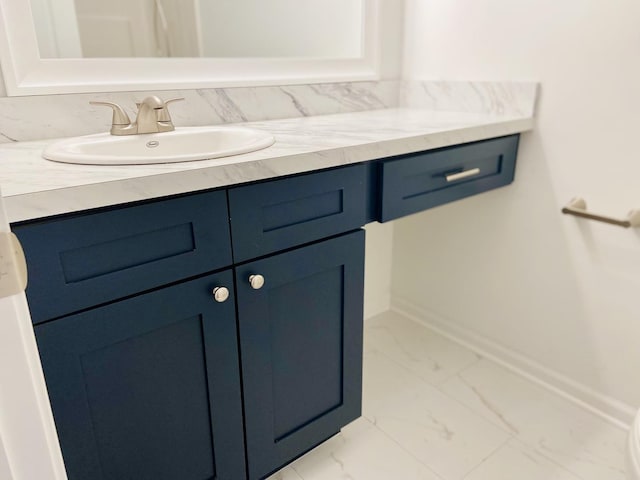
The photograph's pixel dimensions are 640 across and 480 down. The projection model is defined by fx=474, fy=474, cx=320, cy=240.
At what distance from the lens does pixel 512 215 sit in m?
1.58

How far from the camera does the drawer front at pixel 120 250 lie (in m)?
0.71

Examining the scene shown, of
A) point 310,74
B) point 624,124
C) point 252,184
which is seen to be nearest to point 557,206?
point 624,124

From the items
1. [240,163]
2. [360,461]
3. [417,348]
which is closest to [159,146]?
[240,163]

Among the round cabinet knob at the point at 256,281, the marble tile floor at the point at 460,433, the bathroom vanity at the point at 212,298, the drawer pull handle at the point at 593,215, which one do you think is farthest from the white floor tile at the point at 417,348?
the round cabinet knob at the point at 256,281

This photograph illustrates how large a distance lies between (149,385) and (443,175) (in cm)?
89

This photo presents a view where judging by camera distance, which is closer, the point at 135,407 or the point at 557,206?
the point at 135,407

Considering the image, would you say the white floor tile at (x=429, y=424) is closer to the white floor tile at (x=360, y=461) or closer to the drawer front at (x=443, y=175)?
the white floor tile at (x=360, y=461)

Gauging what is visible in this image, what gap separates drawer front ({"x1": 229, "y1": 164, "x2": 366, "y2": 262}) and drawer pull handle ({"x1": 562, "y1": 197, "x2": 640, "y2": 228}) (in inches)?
26.3

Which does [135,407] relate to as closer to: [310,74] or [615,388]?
[310,74]

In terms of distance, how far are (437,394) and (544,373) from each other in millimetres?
369

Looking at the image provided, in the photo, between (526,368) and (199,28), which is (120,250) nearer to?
(199,28)

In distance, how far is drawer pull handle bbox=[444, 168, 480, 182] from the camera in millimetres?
1300

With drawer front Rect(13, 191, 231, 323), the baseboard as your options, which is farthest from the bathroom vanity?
the baseboard

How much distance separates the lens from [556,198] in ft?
4.74
